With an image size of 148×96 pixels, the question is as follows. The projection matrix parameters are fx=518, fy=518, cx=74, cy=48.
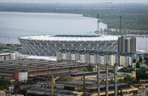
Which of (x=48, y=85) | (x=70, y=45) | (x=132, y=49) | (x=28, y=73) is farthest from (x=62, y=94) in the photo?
(x=132, y=49)

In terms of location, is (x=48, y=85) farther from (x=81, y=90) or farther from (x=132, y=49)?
(x=132, y=49)

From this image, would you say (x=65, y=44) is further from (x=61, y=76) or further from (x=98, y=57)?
(x=61, y=76)

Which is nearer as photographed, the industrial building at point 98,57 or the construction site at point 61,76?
the construction site at point 61,76

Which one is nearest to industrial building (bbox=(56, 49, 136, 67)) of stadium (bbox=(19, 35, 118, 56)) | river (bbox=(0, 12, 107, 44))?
stadium (bbox=(19, 35, 118, 56))

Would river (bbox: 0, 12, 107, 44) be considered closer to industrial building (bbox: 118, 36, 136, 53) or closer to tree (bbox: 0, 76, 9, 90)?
industrial building (bbox: 118, 36, 136, 53)

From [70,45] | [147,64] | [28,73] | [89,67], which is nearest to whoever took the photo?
[28,73]

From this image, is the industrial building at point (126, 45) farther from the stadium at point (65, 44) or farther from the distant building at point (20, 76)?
the distant building at point (20, 76)

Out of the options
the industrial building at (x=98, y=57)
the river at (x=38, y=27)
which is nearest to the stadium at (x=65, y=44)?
the industrial building at (x=98, y=57)

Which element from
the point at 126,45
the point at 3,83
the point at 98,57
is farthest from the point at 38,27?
the point at 3,83
